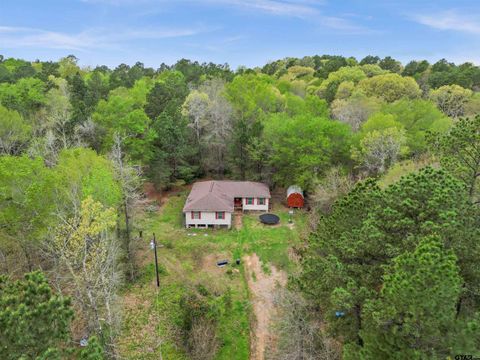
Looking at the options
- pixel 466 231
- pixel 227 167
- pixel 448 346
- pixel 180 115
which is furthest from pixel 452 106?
pixel 448 346

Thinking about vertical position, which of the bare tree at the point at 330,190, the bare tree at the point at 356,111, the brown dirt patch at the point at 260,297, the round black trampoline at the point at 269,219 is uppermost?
the bare tree at the point at 356,111

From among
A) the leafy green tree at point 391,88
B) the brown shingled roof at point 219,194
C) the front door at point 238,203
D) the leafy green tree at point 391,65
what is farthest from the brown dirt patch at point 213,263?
the leafy green tree at point 391,65

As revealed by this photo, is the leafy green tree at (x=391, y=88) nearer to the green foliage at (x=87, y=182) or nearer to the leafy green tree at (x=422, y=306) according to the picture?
the green foliage at (x=87, y=182)

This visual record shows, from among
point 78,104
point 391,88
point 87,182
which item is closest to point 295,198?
point 87,182

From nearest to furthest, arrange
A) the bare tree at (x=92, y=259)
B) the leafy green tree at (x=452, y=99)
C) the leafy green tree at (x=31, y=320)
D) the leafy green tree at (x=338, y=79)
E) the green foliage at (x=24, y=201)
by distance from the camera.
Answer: the leafy green tree at (x=31, y=320) → the bare tree at (x=92, y=259) → the green foliage at (x=24, y=201) → the leafy green tree at (x=452, y=99) → the leafy green tree at (x=338, y=79)

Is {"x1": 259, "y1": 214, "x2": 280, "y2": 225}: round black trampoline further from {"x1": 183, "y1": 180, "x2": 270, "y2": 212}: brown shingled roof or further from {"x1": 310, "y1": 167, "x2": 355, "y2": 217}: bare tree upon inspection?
{"x1": 310, "y1": 167, "x2": 355, "y2": 217}: bare tree

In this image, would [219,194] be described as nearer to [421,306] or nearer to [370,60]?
[421,306]
